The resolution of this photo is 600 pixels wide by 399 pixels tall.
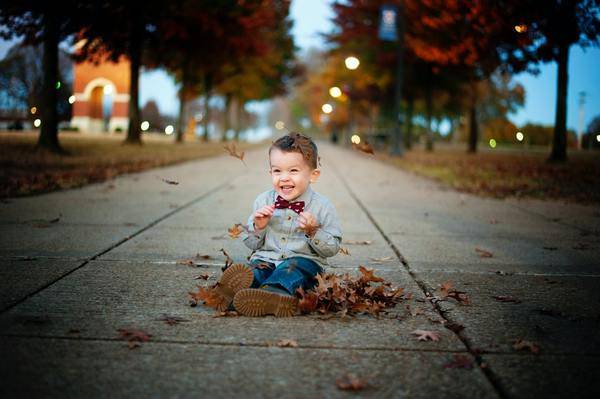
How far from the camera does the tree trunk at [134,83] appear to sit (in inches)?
833

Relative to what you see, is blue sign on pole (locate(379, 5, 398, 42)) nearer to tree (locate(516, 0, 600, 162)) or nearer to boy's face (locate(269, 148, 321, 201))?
tree (locate(516, 0, 600, 162))

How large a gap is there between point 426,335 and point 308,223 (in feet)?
2.94

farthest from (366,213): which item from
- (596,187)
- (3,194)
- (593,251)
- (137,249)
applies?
(596,187)

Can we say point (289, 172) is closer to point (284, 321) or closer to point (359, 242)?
point (284, 321)

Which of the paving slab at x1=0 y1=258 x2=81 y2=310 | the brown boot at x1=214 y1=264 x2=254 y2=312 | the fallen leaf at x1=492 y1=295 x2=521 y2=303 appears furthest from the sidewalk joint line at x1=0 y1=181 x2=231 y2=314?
the fallen leaf at x1=492 y1=295 x2=521 y2=303

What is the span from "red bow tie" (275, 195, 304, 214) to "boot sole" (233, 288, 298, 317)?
555 mm

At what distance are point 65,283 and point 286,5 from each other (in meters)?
37.6

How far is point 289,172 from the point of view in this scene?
3295 millimetres

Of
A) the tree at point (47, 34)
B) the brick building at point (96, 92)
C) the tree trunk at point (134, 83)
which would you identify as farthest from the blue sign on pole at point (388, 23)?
the brick building at point (96, 92)

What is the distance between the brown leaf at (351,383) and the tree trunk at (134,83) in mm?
20355

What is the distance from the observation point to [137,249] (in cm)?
461

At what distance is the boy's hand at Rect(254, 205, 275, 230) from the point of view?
3.16 meters

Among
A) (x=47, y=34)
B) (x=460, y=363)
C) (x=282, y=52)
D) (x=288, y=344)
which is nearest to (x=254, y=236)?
(x=288, y=344)

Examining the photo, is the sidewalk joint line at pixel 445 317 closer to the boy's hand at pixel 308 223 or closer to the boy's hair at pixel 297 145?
the boy's hand at pixel 308 223
